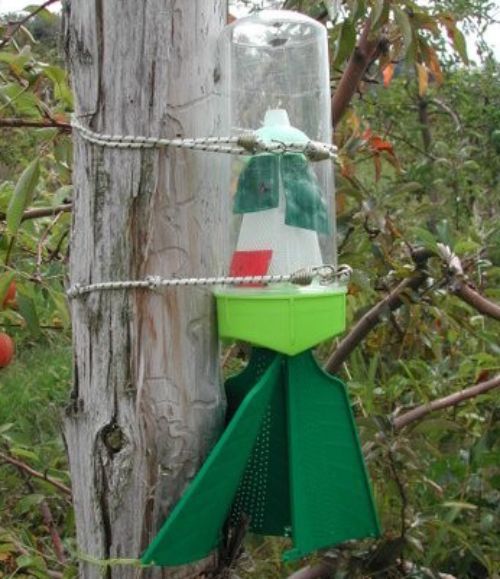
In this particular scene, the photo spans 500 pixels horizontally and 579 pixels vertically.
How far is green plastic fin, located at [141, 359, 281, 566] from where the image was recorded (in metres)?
1.17

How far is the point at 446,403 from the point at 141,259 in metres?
0.96

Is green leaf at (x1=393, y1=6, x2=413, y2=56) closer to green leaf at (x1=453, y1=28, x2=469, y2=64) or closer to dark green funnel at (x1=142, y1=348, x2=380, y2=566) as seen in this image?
green leaf at (x1=453, y1=28, x2=469, y2=64)

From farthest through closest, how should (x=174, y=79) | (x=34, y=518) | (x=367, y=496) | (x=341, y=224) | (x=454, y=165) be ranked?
(x=454, y=165) → (x=34, y=518) → (x=341, y=224) → (x=367, y=496) → (x=174, y=79)

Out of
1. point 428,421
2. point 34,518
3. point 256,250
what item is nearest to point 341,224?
point 428,421

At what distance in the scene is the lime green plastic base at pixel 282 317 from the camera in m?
1.16

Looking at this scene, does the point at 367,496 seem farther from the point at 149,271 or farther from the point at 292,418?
the point at 149,271

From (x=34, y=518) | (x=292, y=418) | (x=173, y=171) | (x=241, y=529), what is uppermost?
(x=173, y=171)

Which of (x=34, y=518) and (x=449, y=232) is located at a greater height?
(x=449, y=232)

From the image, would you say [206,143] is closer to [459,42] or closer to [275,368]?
[275,368]

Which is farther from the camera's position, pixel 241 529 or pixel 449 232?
pixel 449 232

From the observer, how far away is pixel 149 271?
1.18 metres

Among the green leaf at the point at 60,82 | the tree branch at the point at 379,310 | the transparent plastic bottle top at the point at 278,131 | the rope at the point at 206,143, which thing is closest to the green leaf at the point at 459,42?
the tree branch at the point at 379,310

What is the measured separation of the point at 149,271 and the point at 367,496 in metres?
0.44

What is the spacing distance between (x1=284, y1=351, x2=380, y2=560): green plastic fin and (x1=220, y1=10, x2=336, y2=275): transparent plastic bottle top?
0.50 ft
